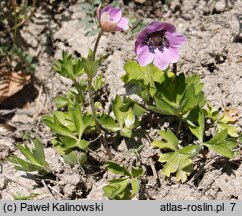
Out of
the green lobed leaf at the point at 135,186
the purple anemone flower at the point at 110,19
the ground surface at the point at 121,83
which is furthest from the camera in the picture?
the ground surface at the point at 121,83

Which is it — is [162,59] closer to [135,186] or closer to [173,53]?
[173,53]

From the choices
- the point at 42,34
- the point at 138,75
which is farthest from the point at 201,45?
the point at 42,34

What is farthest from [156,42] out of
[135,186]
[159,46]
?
[135,186]

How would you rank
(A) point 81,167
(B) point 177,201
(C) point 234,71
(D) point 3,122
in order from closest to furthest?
1. (B) point 177,201
2. (A) point 81,167
3. (C) point 234,71
4. (D) point 3,122

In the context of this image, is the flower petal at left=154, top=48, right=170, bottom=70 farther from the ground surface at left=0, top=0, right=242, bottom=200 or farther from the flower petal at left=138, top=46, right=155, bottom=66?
the ground surface at left=0, top=0, right=242, bottom=200

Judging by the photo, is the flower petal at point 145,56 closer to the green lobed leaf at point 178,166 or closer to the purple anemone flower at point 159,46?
the purple anemone flower at point 159,46

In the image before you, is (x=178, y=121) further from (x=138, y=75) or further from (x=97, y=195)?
(x=97, y=195)

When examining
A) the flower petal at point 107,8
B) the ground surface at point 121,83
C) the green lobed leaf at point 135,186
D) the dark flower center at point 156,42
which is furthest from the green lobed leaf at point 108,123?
the flower petal at point 107,8
